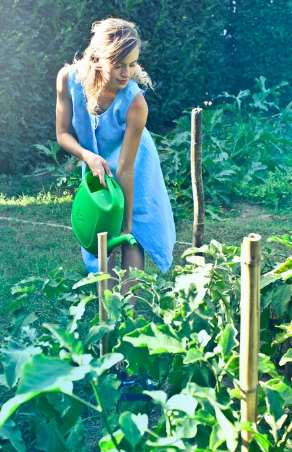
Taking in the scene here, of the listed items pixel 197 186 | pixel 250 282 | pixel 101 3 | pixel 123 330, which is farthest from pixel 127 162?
pixel 101 3

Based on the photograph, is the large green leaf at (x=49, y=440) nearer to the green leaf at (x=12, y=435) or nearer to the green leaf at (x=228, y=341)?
the green leaf at (x=12, y=435)

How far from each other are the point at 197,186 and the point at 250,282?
113 centimetres

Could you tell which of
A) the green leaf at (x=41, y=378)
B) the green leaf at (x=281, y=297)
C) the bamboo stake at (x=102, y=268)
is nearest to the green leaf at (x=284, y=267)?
the green leaf at (x=281, y=297)

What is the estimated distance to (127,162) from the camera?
9.05ft

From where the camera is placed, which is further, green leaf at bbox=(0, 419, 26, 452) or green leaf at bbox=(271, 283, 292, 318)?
green leaf at bbox=(271, 283, 292, 318)

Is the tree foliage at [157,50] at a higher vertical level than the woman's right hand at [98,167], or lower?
higher

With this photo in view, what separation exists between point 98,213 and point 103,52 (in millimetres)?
667

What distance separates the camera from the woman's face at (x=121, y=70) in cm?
264

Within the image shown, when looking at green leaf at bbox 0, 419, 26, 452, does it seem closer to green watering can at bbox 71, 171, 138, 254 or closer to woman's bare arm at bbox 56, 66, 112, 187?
green watering can at bbox 71, 171, 138, 254

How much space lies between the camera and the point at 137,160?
301 centimetres

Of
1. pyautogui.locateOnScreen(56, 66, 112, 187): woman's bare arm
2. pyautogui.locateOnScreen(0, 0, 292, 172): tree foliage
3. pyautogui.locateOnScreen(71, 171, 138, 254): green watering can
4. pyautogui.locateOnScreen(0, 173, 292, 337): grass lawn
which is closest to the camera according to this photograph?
pyautogui.locateOnScreen(71, 171, 138, 254): green watering can

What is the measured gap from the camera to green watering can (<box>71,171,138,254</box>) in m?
2.52

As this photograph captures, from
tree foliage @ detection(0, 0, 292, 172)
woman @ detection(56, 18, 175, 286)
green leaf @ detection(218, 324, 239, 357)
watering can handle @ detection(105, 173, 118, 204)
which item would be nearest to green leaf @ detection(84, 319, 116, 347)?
green leaf @ detection(218, 324, 239, 357)

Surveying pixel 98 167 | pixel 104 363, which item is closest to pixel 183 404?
pixel 104 363
